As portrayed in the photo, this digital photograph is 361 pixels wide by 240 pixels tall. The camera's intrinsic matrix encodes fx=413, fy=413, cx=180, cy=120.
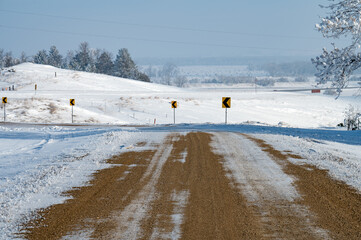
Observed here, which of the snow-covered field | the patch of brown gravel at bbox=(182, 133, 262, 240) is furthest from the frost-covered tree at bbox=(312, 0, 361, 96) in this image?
the patch of brown gravel at bbox=(182, 133, 262, 240)

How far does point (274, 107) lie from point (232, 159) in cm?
6065

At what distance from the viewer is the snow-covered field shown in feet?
34.2

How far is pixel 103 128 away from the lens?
28469 mm

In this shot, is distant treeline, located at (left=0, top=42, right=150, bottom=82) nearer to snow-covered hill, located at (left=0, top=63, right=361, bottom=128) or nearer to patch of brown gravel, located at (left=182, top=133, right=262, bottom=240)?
snow-covered hill, located at (left=0, top=63, right=361, bottom=128)

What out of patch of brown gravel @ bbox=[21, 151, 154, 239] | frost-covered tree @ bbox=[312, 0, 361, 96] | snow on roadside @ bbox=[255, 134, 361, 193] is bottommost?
patch of brown gravel @ bbox=[21, 151, 154, 239]

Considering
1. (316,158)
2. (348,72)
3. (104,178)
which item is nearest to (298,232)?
(104,178)

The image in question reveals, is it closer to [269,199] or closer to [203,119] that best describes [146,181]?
[269,199]

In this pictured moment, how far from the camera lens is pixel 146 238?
6371mm

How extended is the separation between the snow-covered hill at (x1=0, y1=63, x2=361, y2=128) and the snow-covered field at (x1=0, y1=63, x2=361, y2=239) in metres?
0.14

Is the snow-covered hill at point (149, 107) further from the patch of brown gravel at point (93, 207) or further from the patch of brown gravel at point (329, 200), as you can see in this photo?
the patch of brown gravel at point (93, 207)

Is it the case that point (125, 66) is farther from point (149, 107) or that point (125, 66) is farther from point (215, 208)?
point (215, 208)

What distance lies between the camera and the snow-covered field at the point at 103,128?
34.2 feet

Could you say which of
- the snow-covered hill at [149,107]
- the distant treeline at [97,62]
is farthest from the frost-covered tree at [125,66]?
the snow-covered hill at [149,107]

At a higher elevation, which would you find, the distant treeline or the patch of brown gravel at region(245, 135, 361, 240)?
the distant treeline
